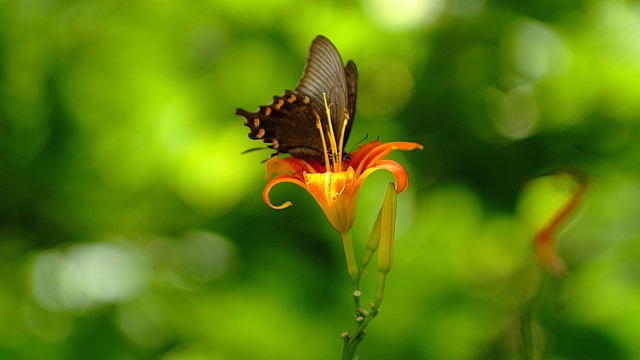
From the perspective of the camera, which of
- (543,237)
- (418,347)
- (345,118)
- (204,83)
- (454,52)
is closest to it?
(345,118)

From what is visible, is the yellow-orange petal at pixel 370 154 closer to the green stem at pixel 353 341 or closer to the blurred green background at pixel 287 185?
the green stem at pixel 353 341

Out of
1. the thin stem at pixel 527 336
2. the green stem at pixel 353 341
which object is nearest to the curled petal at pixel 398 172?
the green stem at pixel 353 341

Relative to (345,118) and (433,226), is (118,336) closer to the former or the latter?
(433,226)

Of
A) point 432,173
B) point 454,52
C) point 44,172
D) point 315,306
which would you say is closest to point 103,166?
point 44,172

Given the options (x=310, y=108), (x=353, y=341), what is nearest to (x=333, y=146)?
(x=310, y=108)

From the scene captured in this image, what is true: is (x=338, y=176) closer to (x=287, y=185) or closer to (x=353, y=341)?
(x=353, y=341)

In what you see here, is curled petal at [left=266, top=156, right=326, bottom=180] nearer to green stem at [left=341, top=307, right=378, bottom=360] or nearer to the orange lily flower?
the orange lily flower
